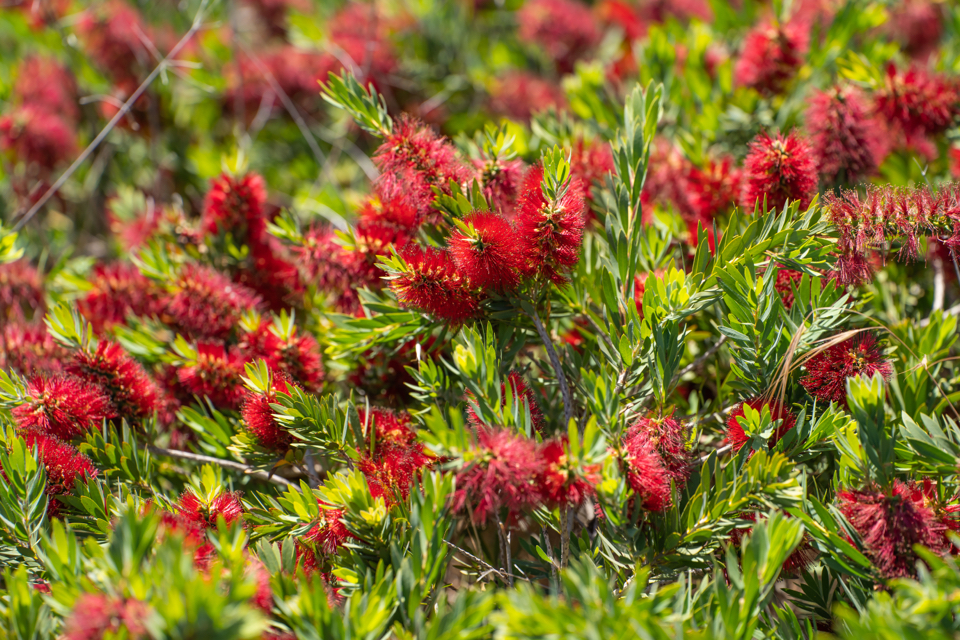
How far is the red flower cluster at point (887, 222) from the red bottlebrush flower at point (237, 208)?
3.97ft

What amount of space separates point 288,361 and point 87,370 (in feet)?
1.24

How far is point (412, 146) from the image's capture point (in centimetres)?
118

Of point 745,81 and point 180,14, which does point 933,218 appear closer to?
point 745,81

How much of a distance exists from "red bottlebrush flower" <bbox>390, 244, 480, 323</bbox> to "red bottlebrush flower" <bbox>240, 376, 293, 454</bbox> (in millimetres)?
286

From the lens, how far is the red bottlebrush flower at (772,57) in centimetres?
173

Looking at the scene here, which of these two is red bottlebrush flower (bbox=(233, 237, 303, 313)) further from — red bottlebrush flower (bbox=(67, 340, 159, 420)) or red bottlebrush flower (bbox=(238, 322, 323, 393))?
red bottlebrush flower (bbox=(67, 340, 159, 420))

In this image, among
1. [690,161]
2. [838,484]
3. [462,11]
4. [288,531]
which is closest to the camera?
[838,484]

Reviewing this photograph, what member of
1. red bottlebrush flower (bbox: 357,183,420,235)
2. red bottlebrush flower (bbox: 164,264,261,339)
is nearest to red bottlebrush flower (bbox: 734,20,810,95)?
red bottlebrush flower (bbox: 357,183,420,235)

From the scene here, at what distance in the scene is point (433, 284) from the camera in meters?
1.06

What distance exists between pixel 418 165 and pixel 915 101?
3.96 ft

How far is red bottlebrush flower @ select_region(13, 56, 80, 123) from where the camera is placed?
2.24 meters

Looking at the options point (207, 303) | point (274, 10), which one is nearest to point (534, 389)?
point (207, 303)

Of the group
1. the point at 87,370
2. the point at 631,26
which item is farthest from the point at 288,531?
the point at 631,26

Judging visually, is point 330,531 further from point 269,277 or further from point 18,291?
point 18,291
